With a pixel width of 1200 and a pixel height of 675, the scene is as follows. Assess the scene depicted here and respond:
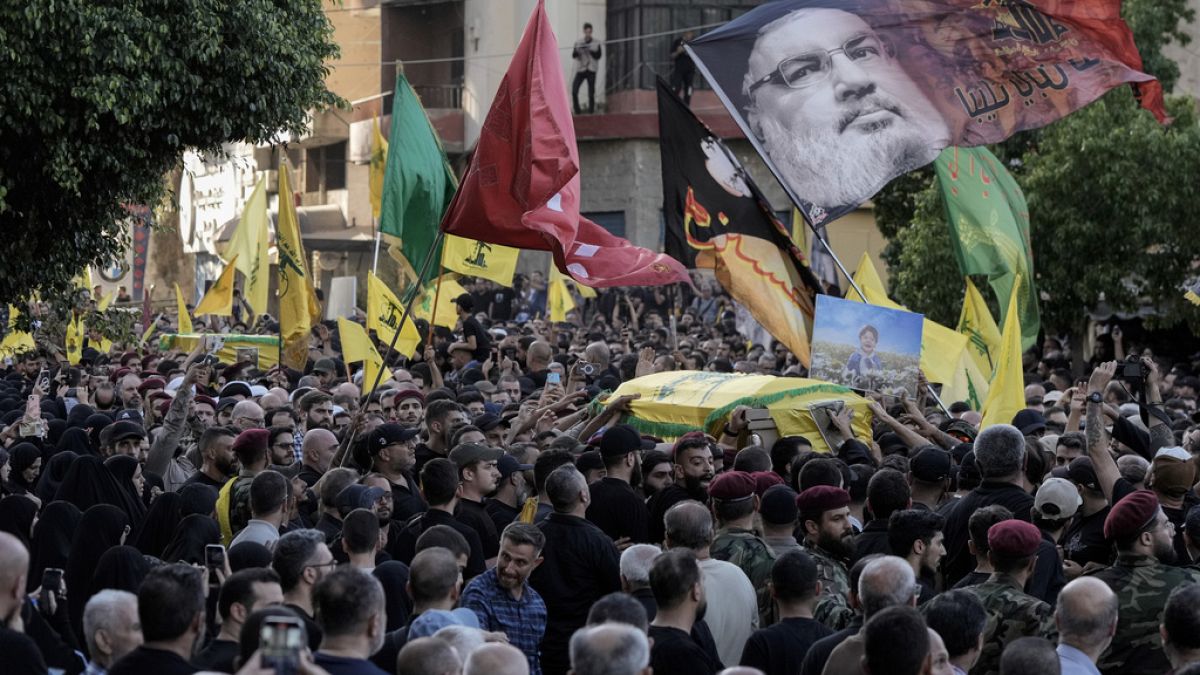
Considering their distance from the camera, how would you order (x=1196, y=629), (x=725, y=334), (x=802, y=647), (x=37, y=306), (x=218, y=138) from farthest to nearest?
(x=725, y=334), (x=37, y=306), (x=218, y=138), (x=802, y=647), (x=1196, y=629)

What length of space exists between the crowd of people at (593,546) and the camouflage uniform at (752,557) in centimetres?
1

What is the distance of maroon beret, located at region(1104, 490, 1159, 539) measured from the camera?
7.20 m

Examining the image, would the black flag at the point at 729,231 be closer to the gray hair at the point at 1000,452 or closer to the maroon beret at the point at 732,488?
the gray hair at the point at 1000,452

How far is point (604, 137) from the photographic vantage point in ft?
130

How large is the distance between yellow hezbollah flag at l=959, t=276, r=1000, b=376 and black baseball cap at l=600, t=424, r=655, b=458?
23.5 ft

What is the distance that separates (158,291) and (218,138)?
123ft

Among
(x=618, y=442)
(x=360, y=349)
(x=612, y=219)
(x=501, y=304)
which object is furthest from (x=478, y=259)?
(x=612, y=219)

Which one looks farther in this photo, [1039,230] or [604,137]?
[604,137]

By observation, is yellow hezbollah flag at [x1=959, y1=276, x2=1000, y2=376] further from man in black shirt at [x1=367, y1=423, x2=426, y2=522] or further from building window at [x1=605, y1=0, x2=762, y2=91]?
building window at [x1=605, y1=0, x2=762, y2=91]

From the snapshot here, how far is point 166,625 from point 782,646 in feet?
7.73

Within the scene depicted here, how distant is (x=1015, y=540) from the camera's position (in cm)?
700

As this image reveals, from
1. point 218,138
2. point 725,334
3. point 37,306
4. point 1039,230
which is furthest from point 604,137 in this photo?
point 218,138

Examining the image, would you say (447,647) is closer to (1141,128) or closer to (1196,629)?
(1196,629)

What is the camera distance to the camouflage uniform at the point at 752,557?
7879mm
